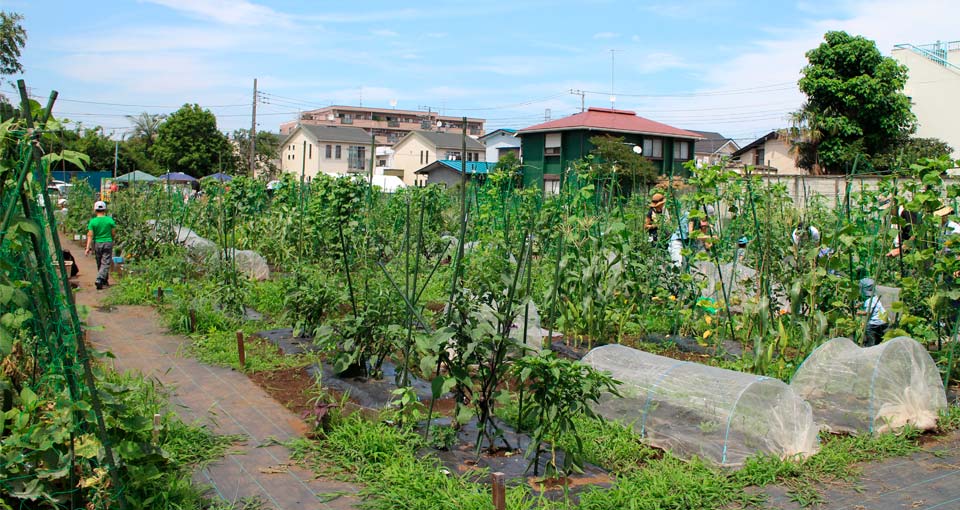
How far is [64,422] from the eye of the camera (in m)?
3.23

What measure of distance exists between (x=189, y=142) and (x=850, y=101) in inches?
1407

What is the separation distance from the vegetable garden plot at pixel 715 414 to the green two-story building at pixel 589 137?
30.1 m

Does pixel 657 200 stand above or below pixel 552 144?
below

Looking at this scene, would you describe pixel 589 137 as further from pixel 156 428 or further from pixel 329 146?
pixel 156 428

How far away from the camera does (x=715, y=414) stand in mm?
4453

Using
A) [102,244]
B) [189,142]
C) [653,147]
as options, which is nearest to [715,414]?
[102,244]

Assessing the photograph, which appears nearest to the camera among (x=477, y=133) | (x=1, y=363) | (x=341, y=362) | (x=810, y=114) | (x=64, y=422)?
(x=64, y=422)

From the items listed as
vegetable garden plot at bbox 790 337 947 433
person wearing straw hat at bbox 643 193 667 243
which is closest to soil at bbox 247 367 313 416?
vegetable garden plot at bbox 790 337 947 433

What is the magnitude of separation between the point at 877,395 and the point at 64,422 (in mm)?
4750

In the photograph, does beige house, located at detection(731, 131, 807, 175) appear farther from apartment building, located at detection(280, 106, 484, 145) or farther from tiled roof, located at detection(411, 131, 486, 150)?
apartment building, located at detection(280, 106, 484, 145)

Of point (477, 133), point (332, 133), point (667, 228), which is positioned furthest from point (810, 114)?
point (477, 133)

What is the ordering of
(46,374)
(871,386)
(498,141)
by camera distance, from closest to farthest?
(46,374) < (871,386) < (498,141)

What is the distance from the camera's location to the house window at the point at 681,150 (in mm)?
37312

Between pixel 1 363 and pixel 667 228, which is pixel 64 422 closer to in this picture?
pixel 1 363
